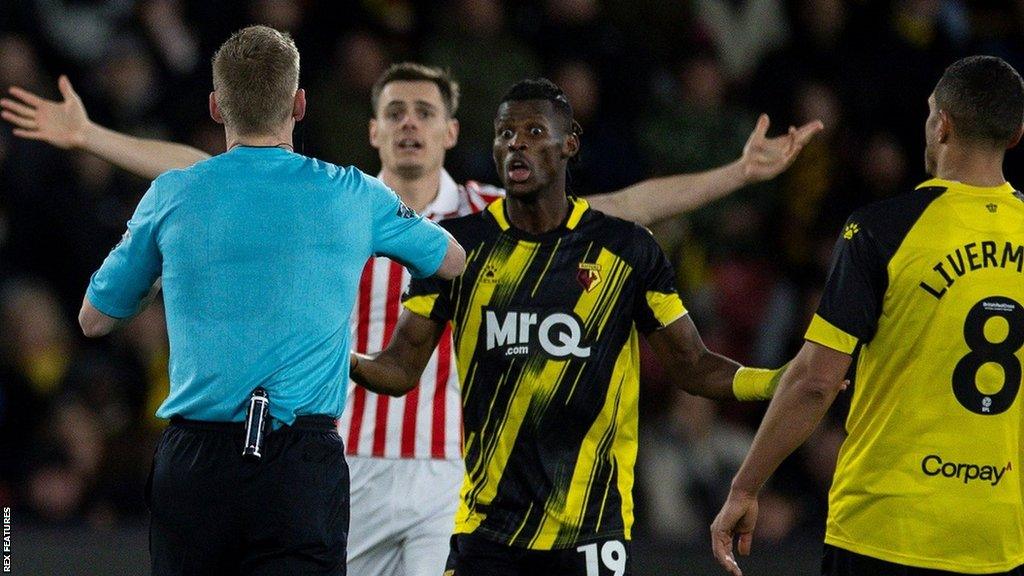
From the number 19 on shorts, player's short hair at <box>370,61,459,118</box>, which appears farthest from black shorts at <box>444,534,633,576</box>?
player's short hair at <box>370,61,459,118</box>

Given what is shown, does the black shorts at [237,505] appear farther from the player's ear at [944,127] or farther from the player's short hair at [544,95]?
the player's ear at [944,127]

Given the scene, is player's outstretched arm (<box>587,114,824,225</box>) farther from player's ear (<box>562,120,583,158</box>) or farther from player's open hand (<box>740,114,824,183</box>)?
player's ear (<box>562,120,583,158</box>)

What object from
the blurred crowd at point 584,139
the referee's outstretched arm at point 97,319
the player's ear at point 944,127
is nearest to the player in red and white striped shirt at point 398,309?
the player's ear at point 944,127

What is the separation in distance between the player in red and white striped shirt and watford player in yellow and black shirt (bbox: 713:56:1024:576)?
64.8 inches

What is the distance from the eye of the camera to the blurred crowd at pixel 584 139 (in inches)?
332

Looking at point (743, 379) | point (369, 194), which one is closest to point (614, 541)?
point (743, 379)

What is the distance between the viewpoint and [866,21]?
32.1 feet

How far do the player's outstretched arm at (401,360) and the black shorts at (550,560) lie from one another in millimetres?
567

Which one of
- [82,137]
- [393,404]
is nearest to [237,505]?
[393,404]

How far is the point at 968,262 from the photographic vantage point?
4031 mm

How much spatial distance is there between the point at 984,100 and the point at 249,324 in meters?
2.04

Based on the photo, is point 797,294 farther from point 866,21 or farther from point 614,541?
point 614,541

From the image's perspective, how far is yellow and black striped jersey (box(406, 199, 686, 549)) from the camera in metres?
4.70

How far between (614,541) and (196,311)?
5.00 ft
